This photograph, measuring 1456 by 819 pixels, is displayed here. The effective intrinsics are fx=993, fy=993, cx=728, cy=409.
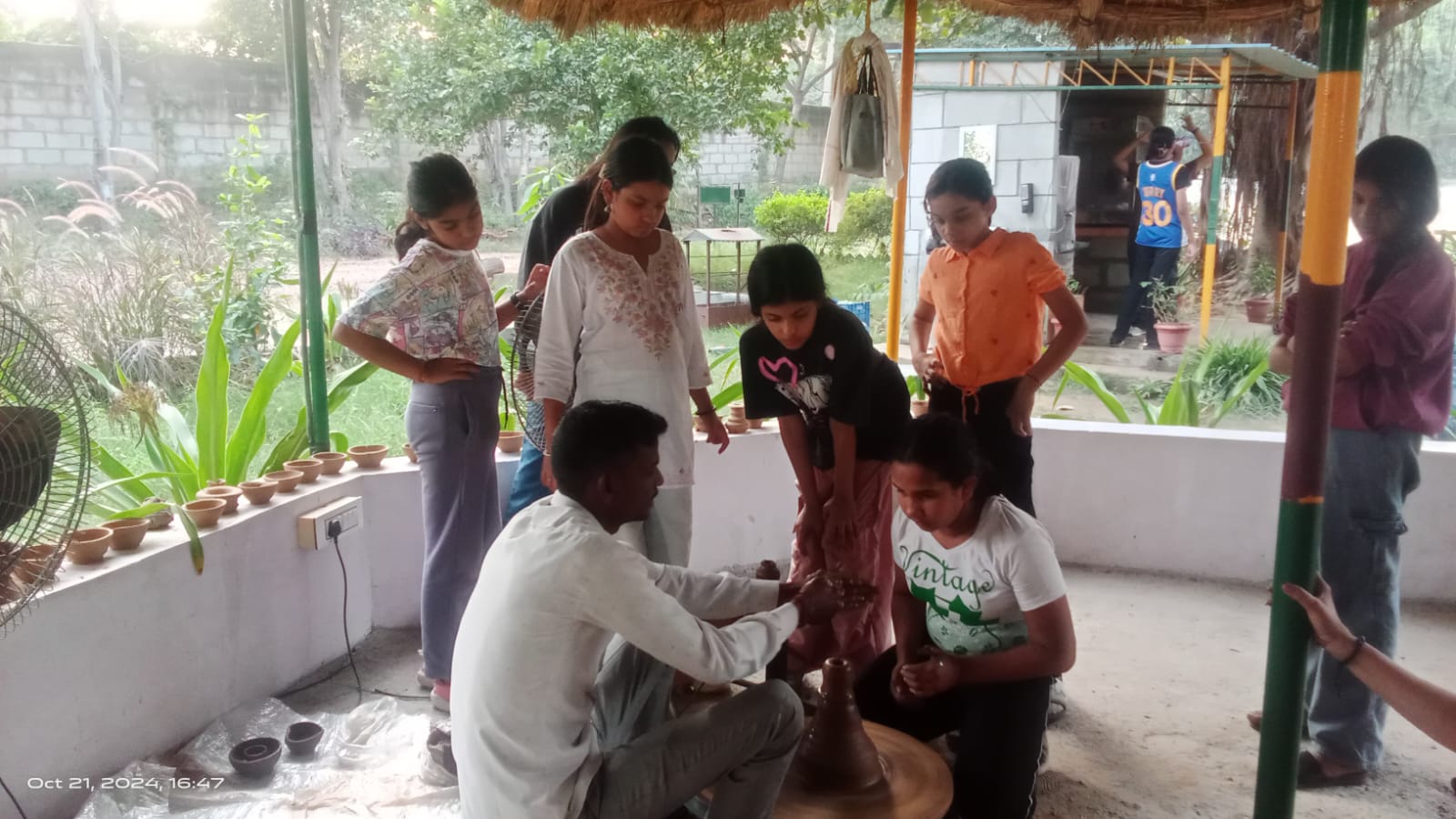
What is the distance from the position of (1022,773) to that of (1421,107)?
10.0 meters

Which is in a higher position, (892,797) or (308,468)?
(308,468)

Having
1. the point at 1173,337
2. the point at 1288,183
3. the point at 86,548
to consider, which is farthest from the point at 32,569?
the point at 1288,183

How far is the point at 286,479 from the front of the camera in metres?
2.96

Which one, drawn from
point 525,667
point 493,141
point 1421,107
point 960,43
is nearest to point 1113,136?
point 960,43

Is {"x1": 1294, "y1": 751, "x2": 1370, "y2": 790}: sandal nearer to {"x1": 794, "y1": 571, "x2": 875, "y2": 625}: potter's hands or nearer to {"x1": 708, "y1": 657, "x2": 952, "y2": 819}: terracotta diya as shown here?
{"x1": 708, "y1": 657, "x2": 952, "y2": 819}: terracotta diya

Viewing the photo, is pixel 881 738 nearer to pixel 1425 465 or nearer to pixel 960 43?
pixel 1425 465

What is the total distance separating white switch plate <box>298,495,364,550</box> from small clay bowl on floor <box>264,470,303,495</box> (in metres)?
0.10

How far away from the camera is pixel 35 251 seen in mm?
5434

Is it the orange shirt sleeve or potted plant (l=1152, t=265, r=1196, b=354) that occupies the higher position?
the orange shirt sleeve

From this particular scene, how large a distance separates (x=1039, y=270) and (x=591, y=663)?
1.64m

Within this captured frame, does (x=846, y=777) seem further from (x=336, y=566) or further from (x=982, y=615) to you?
(x=336, y=566)

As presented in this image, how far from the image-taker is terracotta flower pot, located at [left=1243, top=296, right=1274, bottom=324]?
27.2ft

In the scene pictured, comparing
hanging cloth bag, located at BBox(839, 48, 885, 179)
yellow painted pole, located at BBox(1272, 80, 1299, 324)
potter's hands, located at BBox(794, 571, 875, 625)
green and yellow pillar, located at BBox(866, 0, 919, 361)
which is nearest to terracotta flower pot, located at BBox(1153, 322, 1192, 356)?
yellow painted pole, located at BBox(1272, 80, 1299, 324)

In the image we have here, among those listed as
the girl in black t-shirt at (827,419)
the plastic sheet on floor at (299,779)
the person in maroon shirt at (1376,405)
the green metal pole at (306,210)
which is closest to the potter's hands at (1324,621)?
the person in maroon shirt at (1376,405)
